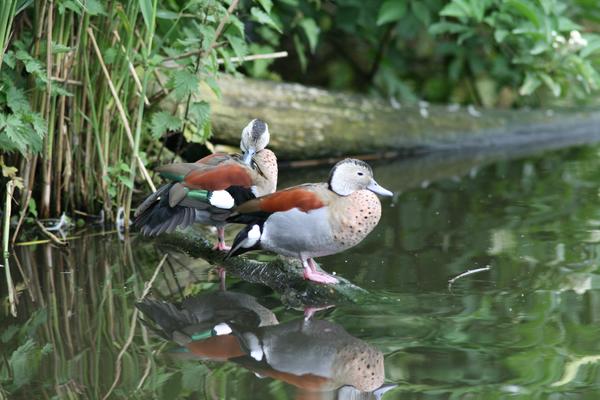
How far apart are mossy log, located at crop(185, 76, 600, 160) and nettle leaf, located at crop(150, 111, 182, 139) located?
4.89 ft

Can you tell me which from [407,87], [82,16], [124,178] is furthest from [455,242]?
[407,87]

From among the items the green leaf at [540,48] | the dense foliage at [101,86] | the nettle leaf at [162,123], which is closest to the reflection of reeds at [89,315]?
the dense foliage at [101,86]

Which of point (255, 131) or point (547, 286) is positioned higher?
point (255, 131)

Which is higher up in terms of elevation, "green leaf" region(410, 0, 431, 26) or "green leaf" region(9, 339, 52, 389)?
"green leaf" region(410, 0, 431, 26)

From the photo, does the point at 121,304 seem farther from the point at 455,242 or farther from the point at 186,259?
the point at 455,242

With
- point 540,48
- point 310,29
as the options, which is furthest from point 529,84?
point 310,29

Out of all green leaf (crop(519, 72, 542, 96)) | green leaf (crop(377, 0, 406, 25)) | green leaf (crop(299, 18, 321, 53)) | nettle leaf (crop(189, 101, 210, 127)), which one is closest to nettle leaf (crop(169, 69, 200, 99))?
nettle leaf (crop(189, 101, 210, 127))

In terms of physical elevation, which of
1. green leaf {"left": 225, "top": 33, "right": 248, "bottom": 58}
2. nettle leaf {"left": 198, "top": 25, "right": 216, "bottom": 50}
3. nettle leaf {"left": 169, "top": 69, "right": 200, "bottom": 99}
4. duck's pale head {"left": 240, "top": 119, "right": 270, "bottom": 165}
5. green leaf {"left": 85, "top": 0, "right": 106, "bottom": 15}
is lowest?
duck's pale head {"left": 240, "top": 119, "right": 270, "bottom": 165}

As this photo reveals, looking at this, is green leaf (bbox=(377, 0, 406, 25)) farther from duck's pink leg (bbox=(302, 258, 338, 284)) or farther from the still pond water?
duck's pink leg (bbox=(302, 258, 338, 284))

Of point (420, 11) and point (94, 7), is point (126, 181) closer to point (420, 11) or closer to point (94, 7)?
point (94, 7)

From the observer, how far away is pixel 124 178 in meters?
5.20

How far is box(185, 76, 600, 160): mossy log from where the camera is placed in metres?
7.20

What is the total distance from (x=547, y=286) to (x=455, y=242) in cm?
92

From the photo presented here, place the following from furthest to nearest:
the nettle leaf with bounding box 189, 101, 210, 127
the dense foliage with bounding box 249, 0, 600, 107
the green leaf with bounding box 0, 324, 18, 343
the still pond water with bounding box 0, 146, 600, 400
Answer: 1. the dense foliage with bounding box 249, 0, 600, 107
2. the nettle leaf with bounding box 189, 101, 210, 127
3. the green leaf with bounding box 0, 324, 18, 343
4. the still pond water with bounding box 0, 146, 600, 400
